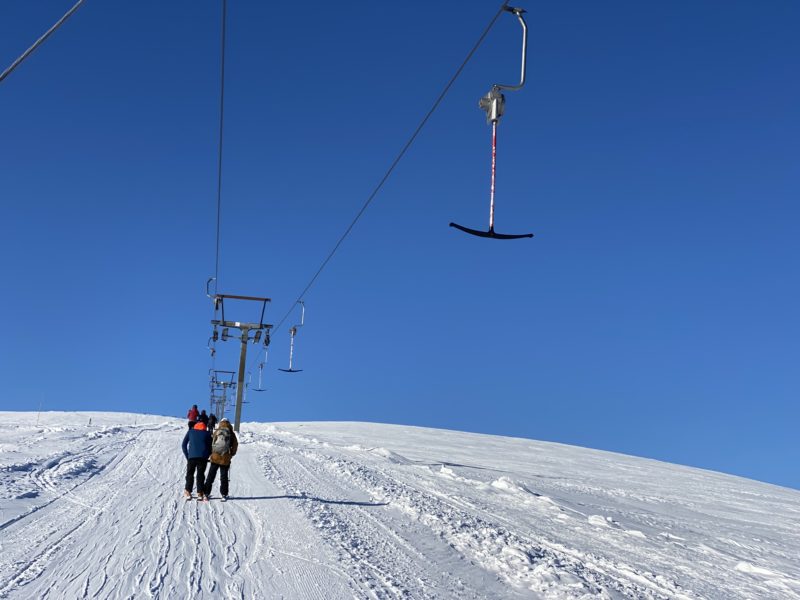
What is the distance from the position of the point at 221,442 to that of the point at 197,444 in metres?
0.47

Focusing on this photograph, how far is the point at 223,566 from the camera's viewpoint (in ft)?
23.3

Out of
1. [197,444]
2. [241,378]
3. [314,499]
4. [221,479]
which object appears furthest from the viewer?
[241,378]

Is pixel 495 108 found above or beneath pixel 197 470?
above

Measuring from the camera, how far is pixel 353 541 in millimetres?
8773

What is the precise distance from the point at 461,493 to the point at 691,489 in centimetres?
1617

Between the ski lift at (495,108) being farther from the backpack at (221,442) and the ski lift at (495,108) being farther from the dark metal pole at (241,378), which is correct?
the dark metal pole at (241,378)

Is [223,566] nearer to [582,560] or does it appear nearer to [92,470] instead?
[582,560]

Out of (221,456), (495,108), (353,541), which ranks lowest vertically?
(353,541)

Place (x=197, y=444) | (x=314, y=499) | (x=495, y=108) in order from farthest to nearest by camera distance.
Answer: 1. (x=314, y=499)
2. (x=197, y=444)
3. (x=495, y=108)

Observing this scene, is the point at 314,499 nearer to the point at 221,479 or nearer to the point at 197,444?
the point at 221,479

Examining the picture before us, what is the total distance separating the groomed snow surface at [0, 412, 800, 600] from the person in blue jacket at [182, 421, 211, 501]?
0.43 m

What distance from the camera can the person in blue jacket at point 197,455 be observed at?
11.9 meters

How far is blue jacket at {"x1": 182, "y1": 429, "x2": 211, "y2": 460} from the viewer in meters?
12.1

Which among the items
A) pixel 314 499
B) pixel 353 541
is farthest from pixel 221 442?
pixel 353 541
